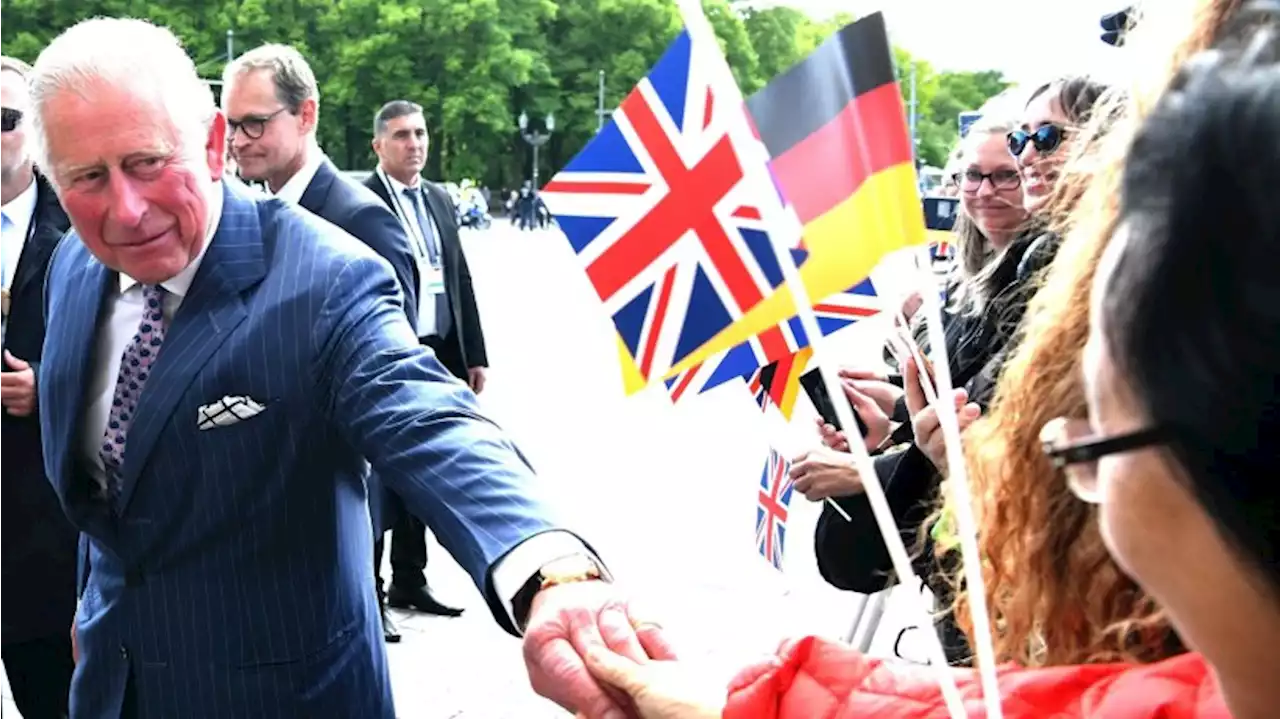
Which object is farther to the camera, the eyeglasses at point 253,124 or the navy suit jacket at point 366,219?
the eyeglasses at point 253,124

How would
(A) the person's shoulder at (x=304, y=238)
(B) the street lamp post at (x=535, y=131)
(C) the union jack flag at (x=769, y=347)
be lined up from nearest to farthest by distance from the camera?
(C) the union jack flag at (x=769, y=347) → (A) the person's shoulder at (x=304, y=238) → (B) the street lamp post at (x=535, y=131)

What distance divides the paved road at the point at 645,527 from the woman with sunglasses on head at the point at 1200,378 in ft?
2.09

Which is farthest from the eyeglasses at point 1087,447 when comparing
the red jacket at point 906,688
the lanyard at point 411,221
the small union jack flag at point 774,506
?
the lanyard at point 411,221

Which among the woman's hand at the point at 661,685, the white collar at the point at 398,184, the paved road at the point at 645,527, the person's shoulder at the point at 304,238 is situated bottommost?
the paved road at the point at 645,527

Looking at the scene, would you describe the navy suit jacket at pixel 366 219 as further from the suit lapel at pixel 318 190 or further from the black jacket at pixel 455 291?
the black jacket at pixel 455 291

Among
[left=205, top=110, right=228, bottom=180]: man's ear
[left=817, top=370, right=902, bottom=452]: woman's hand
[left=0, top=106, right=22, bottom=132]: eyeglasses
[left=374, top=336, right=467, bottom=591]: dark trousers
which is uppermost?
[left=0, top=106, right=22, bottom=132]: eyeglasses

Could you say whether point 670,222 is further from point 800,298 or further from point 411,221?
point 411,221

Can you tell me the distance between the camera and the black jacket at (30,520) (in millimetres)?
2881

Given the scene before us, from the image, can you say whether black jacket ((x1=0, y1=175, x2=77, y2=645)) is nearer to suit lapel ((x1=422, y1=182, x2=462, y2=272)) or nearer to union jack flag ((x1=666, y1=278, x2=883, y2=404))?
union jack flag ((x1=666, y1=278, x2=883, y2=404))

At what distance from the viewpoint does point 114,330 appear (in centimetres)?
202

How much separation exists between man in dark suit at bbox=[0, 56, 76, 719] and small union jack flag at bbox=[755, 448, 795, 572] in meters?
1.71

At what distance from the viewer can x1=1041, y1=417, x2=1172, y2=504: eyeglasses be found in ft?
2.27

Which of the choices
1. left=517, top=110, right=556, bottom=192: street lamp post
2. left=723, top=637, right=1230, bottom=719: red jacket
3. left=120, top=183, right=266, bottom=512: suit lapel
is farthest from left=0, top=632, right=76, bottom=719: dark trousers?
left=517, top=110, right=556, bottom=192: street lamp post

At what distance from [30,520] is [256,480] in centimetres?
142
